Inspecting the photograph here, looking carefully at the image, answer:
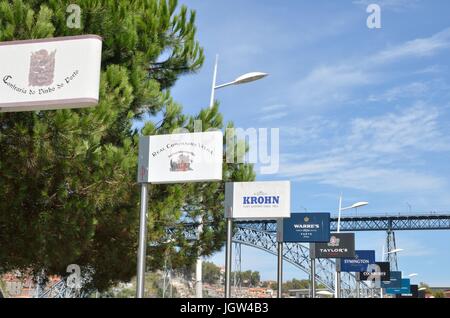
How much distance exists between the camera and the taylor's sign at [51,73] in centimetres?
1039

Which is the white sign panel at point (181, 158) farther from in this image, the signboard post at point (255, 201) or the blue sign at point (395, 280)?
the blue sign at point (395, 280)

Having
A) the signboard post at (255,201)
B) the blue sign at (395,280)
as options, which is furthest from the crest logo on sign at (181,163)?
the blue sign at (395,280)

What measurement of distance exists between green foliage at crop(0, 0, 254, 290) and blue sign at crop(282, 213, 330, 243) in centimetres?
442

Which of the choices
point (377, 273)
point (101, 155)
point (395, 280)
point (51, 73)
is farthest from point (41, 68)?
point (395, 280)

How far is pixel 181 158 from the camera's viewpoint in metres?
13.1

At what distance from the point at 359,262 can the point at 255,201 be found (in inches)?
1255

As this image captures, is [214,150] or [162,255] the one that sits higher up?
[214,150]

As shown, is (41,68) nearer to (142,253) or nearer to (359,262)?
(142,253)
